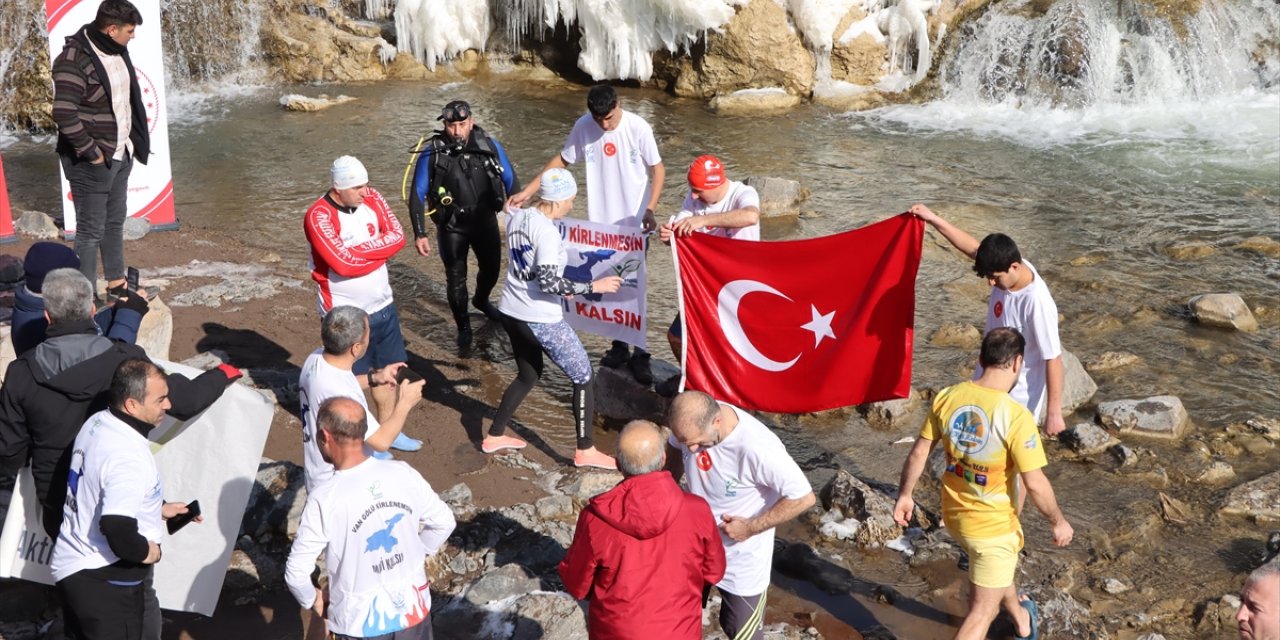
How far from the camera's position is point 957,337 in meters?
8.75

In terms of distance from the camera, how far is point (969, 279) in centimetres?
1000

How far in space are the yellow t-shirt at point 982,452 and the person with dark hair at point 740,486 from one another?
0.74m

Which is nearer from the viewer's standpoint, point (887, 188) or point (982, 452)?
point (982, 452)

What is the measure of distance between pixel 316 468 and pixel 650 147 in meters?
3.41

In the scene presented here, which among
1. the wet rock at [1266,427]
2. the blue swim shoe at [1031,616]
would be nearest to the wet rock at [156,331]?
the blue swim shoe at [1031,616]

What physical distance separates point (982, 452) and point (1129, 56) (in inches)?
517

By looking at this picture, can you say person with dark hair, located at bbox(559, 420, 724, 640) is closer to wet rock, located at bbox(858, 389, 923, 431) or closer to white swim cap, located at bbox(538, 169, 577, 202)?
white swim cap, located at bbox(538, 169, 577, 202)

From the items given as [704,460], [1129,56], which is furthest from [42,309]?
[1129,56]

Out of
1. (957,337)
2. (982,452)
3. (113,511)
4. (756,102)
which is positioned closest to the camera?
(113,511)

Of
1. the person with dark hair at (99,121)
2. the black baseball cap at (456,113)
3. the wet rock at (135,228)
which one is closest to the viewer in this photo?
the person with dark hair at (99,121)

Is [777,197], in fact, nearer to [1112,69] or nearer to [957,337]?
[957,337]

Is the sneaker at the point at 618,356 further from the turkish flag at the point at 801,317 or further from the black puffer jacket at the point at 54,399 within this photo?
the black puffer jacket at the point at 54,399

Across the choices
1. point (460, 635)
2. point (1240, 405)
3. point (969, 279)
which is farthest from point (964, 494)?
point (969, 279)

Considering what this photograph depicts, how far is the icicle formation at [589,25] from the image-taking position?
17.0 m
